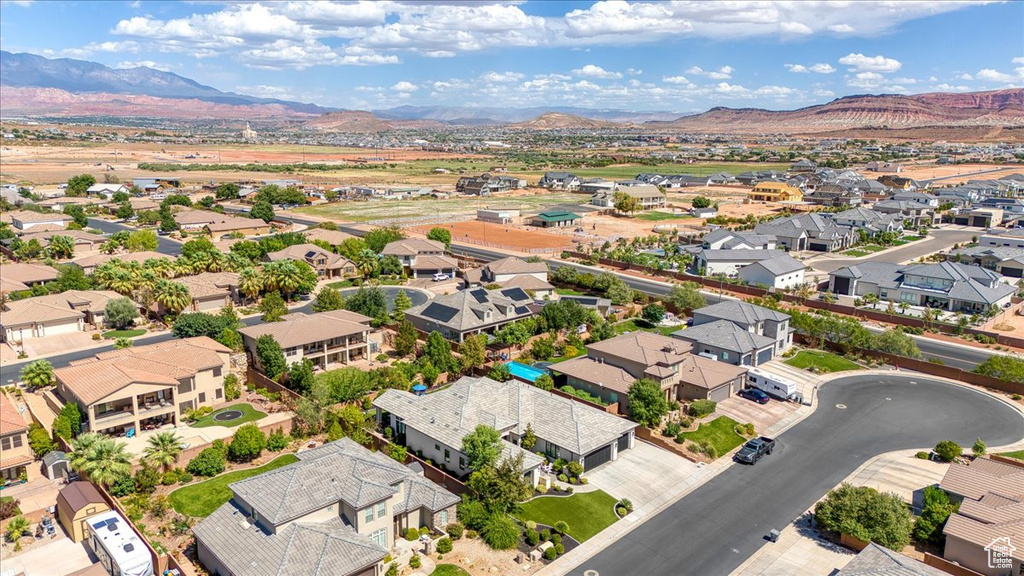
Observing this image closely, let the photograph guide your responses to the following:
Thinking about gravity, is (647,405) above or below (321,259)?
below

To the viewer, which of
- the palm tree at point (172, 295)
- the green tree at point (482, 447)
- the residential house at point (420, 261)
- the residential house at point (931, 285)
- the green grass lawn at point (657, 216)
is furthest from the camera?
the green grass lawn at point (657, 216)

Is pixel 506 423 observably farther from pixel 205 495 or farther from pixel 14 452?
pixel 14 452

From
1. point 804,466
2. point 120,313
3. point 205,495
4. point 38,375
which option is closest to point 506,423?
point 205,495

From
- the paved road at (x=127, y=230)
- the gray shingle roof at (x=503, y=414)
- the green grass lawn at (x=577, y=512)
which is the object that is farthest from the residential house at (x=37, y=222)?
the green grass lawn at (x=577, y=512)

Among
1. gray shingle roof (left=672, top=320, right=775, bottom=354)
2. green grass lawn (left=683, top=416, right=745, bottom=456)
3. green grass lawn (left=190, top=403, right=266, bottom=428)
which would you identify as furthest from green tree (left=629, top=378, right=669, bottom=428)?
green grass lawn (left=190, top=403, right=266, bottom=428)

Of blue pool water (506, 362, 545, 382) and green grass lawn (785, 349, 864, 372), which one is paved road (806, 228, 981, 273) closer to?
green grass lawn (785, 349, 864, 372)

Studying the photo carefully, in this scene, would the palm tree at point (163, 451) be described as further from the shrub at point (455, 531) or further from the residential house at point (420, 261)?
the residential house at point (420, 261)

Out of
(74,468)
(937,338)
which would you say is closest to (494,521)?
(74,468)
